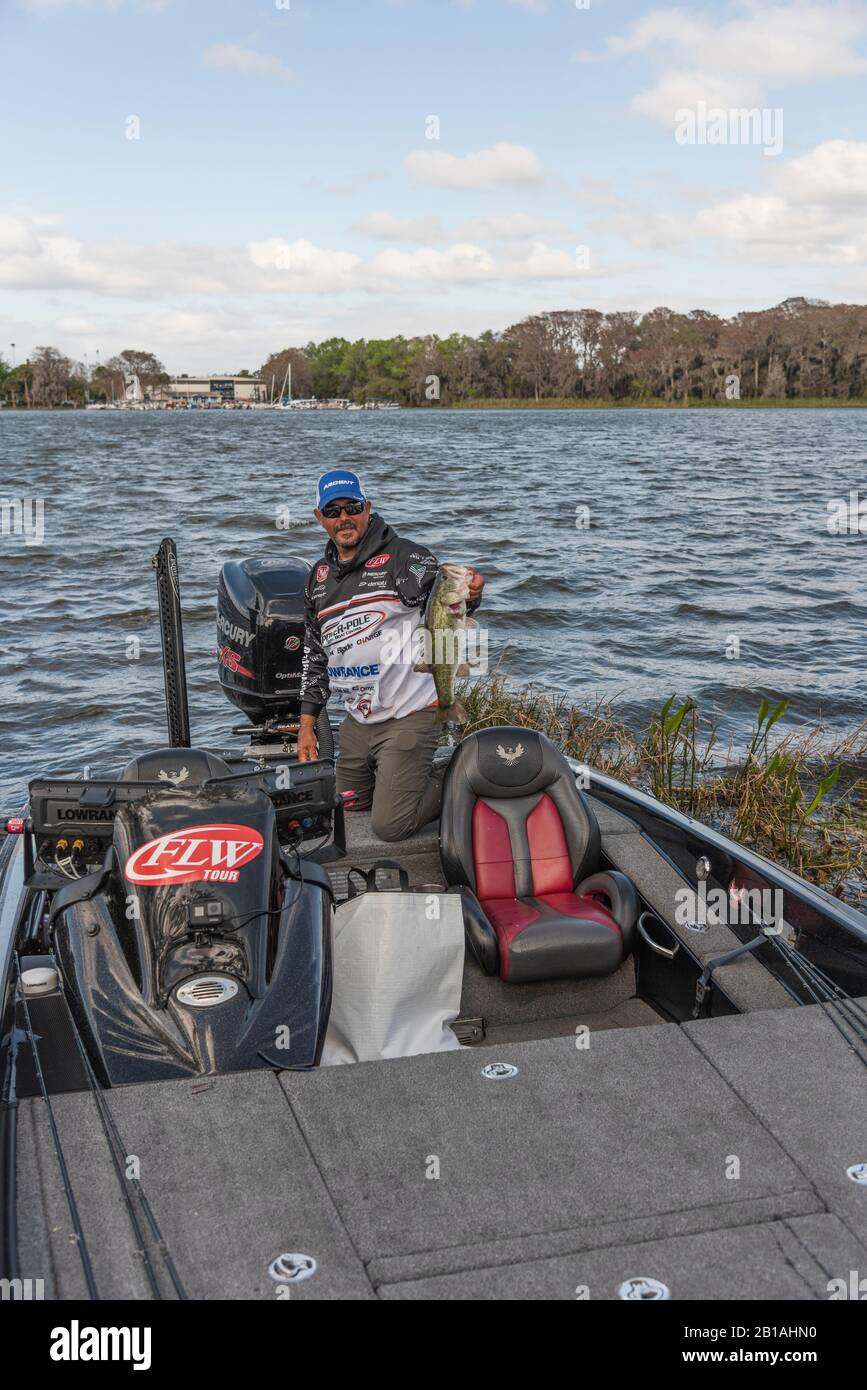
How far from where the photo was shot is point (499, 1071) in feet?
11.3

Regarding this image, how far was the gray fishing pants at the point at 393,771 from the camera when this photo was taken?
5.46 metres

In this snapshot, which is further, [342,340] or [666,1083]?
[342,340]

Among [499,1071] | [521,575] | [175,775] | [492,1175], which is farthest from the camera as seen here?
[521,575]

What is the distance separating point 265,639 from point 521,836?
2410mm

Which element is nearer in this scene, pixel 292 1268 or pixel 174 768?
pixel 292 1268

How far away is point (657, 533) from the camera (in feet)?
80.1

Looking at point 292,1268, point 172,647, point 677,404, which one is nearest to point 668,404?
point 677,404

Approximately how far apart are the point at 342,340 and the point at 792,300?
2490 inches

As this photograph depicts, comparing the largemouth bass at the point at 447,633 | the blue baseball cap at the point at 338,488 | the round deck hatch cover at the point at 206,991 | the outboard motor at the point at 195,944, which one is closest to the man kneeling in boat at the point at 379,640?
the blue baseball cap at the point at 338,488

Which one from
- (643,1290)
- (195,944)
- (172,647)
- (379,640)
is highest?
(379,640)

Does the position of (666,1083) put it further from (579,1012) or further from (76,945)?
(76,945)

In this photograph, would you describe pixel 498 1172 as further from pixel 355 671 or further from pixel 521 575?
pixel 521 575
